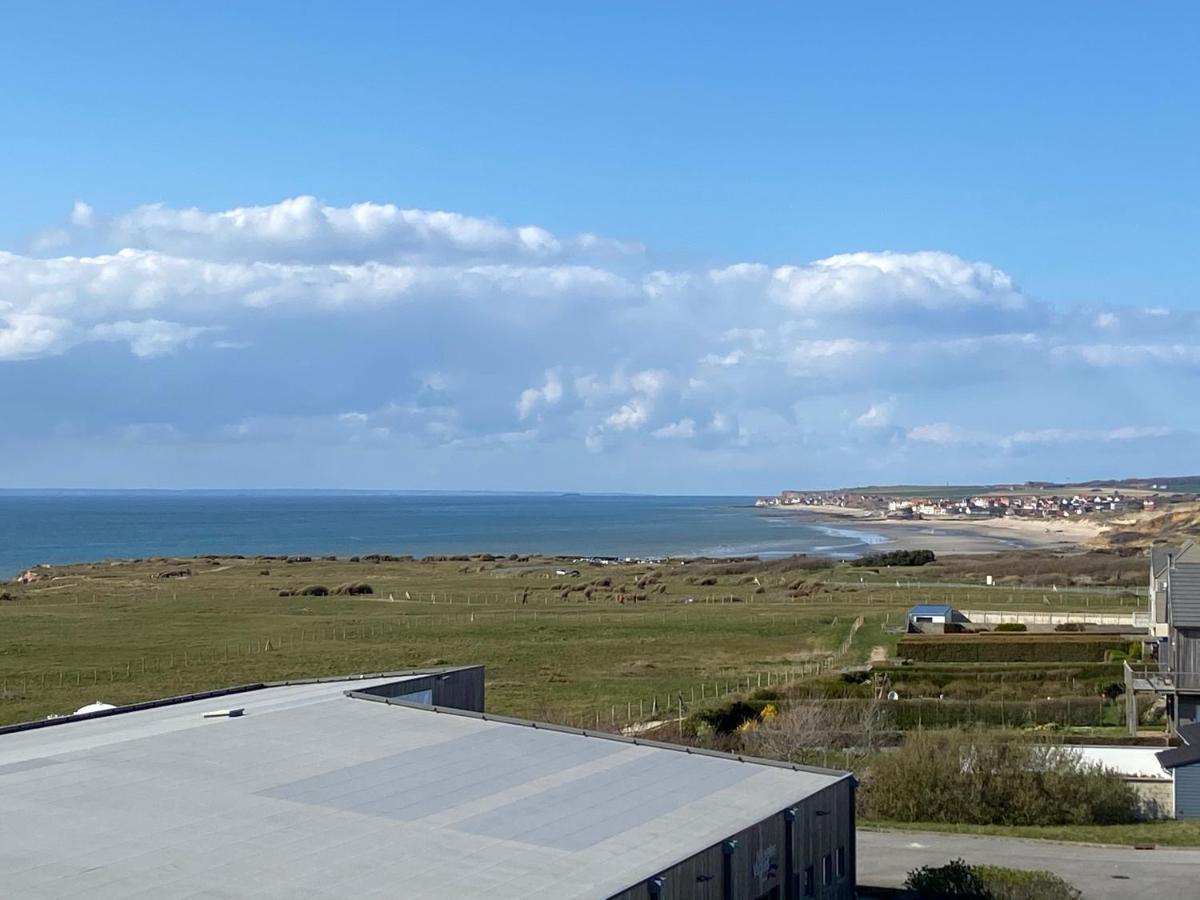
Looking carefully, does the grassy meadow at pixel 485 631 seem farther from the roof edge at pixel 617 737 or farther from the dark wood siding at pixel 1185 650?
the dark wood siding at pixel 1185 650

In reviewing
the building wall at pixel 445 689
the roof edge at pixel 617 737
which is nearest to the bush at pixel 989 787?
the roof edge at pixel 617 737

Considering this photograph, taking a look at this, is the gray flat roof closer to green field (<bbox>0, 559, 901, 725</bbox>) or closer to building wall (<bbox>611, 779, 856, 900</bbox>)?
building wall (<bbox>611, 779, 856, 900</bbox>)

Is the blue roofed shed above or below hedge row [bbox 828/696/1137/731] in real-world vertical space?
above

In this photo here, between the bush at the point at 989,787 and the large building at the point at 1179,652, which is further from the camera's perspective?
the large building at the point at 1179,652

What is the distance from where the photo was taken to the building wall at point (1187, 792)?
36938mm

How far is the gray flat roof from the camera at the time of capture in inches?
687

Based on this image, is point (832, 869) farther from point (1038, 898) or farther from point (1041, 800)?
point (1041, 800)

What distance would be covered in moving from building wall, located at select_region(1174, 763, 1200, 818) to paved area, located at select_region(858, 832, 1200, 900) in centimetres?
575

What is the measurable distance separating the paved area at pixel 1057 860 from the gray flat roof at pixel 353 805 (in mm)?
7098

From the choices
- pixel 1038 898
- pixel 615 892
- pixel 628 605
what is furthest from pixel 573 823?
pixel 628 605

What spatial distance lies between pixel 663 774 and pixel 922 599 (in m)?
73.3

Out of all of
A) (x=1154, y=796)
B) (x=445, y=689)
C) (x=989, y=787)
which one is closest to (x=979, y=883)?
(x=989, y=787)

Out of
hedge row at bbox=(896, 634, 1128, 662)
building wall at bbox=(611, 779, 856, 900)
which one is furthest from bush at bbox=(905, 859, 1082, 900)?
hedge row at bbox=(896, 634, 1128, 662)

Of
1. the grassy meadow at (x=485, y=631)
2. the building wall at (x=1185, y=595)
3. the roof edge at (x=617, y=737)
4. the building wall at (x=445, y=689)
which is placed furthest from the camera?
the grassy meadow at (x=485, y=631)
